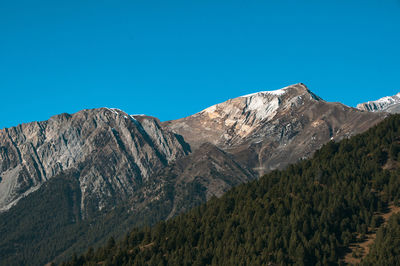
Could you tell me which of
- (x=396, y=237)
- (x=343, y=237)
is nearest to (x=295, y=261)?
(x=343, y=237)

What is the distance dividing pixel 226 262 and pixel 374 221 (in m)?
54.2

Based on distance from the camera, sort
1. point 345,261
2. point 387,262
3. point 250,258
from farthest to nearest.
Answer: point 250,258
point 345,261
point 387,262

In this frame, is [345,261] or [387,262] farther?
[345,261]

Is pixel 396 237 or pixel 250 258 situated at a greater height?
pixel 250 258

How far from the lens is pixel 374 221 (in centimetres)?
19900

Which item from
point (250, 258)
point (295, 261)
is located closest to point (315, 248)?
point (295, 261)

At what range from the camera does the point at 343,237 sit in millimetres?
194125

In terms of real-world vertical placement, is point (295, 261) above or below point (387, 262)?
above

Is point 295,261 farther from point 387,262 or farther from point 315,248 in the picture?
point 387,262

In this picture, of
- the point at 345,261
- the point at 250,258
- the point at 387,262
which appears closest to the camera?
the point at 387,262

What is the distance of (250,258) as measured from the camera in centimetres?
19300

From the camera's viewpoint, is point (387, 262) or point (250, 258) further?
point (250, 258)

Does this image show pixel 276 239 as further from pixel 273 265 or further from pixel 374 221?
pixel 374 221

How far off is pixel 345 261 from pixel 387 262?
15463mm
